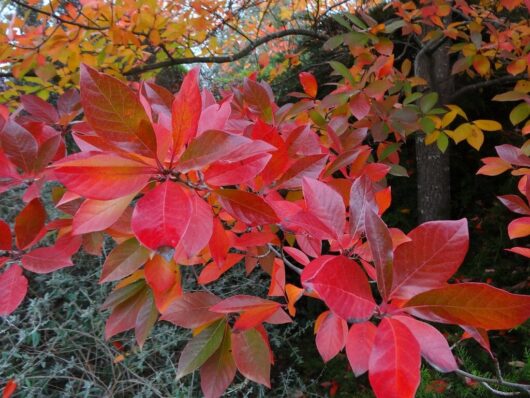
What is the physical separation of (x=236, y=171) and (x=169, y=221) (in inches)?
5.2

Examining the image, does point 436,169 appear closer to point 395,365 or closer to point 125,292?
point 125,292

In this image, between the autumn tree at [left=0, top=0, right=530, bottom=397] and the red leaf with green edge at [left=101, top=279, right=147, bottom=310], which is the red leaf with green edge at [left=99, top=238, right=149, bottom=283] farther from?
the red leaf with green edge at [left=101, top=279, right=147, bottom=310]

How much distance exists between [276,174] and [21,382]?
1.65 meters

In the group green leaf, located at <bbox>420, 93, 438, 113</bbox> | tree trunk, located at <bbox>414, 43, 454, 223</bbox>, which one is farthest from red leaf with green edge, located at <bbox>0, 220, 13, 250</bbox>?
tree trunk, located at <bbox>414, 43, 454, 223</bbox>

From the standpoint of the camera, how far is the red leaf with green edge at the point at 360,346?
49 centimetres

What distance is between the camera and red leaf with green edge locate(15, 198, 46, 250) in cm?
74

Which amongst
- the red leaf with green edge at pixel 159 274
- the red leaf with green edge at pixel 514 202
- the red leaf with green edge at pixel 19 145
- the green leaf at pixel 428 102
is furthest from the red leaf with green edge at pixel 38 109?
the green leaf at pixel 428 102

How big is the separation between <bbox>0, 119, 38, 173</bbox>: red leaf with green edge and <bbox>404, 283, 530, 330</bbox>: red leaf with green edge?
2.18ft

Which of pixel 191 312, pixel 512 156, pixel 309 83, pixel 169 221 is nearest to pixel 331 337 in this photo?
pixel 191 312

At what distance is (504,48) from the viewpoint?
177 centimetres

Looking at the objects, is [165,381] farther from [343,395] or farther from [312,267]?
[312,267]

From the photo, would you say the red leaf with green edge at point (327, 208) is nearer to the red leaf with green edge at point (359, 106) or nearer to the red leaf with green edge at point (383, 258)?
the red leaf with green edge at point (383, 258)

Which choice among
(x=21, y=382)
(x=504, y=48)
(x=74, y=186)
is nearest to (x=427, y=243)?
(x=74, y=186)

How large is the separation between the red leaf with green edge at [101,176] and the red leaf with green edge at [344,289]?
0.22 metres
